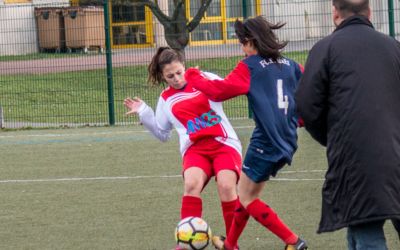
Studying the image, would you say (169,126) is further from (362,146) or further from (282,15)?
(282,15)

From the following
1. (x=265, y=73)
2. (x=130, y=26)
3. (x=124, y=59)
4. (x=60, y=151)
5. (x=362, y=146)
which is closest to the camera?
(x=362, y=146)

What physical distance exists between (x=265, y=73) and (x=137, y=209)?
2.75 metres

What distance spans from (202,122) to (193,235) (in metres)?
0.93

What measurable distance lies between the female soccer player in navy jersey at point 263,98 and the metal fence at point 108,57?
9852 millimetres

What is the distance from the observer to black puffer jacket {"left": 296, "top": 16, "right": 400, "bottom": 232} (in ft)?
17.1

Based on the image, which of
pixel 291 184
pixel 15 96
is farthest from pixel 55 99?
pixel 291 184

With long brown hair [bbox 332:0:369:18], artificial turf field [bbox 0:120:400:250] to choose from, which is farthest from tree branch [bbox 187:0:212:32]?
long brown hair [bbox 332:0:369:18]

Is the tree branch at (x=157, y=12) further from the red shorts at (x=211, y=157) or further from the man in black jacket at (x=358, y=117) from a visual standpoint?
the man in black jacket at (x=358, y=117)

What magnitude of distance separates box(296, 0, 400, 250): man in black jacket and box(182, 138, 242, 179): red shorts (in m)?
2.28

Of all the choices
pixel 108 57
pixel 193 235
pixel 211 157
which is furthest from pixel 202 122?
pixel 108 57

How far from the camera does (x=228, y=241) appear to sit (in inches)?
297

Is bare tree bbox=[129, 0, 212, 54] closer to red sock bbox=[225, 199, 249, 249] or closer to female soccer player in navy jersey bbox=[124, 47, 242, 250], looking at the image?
female soccer player in navy jersey bbox=[124, 47, 242, 250]

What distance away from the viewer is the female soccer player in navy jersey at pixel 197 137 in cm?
755

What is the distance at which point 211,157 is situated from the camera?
7.67 metres
